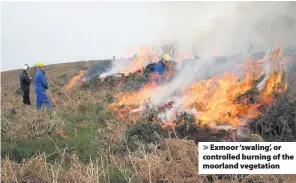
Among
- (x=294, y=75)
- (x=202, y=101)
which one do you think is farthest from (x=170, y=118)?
(x=294, y=75)

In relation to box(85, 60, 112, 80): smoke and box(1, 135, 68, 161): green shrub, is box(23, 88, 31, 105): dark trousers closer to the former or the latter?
box(1, 135, 68, 161): green shrub

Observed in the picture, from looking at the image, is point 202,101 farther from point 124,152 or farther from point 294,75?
point 294,75

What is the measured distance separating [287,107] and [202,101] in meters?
1.87

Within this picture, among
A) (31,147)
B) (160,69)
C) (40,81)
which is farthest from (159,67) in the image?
(31,147)

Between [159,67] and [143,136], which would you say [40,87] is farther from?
[143,136]

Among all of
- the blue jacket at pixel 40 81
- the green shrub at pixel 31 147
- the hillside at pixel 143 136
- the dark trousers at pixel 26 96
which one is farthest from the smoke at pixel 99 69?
the green shrub at pixel 31 147

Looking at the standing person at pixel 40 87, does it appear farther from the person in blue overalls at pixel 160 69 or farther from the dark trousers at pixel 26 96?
the person in blue overalls at pixel 160 69

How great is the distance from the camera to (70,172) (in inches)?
199

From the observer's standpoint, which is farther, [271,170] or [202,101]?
[202,101]

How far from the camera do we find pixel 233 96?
8.17 meters

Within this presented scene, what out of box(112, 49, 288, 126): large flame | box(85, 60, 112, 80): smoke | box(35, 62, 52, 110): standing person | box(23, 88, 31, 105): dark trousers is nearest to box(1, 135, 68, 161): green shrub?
box(112, 49, 288, 126): large flame
